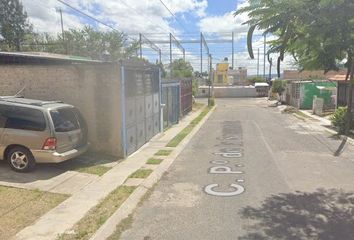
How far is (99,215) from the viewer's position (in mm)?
7000

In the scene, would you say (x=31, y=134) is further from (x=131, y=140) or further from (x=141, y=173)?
(x=131, y=140)

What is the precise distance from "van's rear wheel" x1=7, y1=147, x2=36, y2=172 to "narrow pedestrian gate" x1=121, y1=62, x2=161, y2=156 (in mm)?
3210

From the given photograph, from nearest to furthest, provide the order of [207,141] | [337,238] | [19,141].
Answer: [337,238], [19,141], [207,141]

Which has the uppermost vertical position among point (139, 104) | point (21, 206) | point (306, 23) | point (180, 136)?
point (306, 23)

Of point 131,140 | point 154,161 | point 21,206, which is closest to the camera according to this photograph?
point 21,206

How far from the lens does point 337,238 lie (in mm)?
5996

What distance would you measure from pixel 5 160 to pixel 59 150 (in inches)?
58.6

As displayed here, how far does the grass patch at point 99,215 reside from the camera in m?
6.13

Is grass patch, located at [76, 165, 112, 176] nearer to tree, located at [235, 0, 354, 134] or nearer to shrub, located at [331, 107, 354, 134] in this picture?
tree, located at [235, 0, 354, 134]

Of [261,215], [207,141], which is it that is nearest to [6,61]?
[207,141]

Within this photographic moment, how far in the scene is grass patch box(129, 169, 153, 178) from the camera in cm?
1002

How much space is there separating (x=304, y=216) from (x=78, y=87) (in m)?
7.55

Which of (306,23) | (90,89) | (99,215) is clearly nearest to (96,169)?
(90,89)

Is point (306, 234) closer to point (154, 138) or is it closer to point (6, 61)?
point (6, 61)
